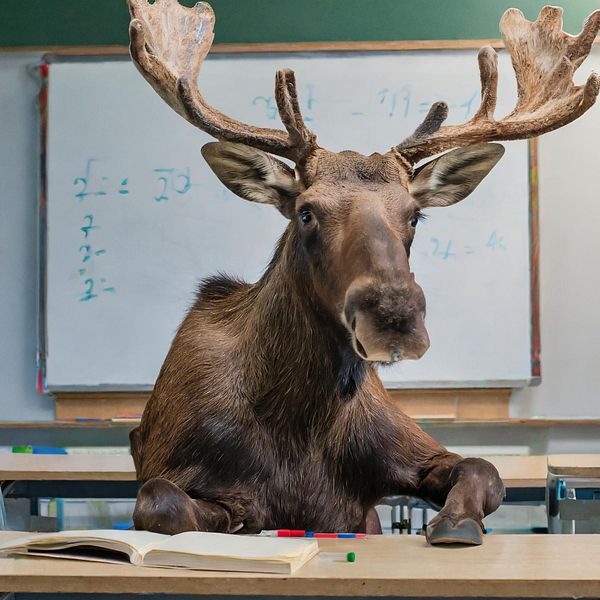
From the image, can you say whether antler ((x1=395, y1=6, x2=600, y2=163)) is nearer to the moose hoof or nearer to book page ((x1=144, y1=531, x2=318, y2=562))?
the moose hoof

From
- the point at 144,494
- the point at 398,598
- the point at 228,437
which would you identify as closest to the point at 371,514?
the point at 228,437

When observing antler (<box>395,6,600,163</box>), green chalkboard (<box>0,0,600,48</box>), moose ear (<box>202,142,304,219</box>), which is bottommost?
moose ear (<box>202,142,304,219</box>)

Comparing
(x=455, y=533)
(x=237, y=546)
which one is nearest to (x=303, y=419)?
(x=455, y=533)

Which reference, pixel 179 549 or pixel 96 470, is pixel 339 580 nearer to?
pixel 179 549

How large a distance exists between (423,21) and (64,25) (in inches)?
63.9

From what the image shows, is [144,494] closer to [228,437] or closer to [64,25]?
[228,437]

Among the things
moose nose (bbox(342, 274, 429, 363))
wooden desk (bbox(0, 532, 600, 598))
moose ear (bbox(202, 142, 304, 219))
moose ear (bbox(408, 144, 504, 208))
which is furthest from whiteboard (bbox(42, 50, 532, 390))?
wooden desk (bbox(0, 532, 600, 598))

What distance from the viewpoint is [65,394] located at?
4387mm

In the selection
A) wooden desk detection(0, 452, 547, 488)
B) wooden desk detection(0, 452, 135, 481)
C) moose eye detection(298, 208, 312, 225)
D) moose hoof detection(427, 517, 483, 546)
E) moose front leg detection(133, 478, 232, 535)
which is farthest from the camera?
wooden desk detection(0, 452, 135, 481)

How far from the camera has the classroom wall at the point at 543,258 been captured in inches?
173

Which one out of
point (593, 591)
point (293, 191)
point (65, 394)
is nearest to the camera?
point (593, 591)

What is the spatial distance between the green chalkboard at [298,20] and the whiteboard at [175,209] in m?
0.13

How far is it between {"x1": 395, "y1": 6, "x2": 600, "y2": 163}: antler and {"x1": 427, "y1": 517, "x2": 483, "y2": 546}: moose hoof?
2.92ft

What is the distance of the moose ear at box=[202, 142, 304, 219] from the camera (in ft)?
7.55
